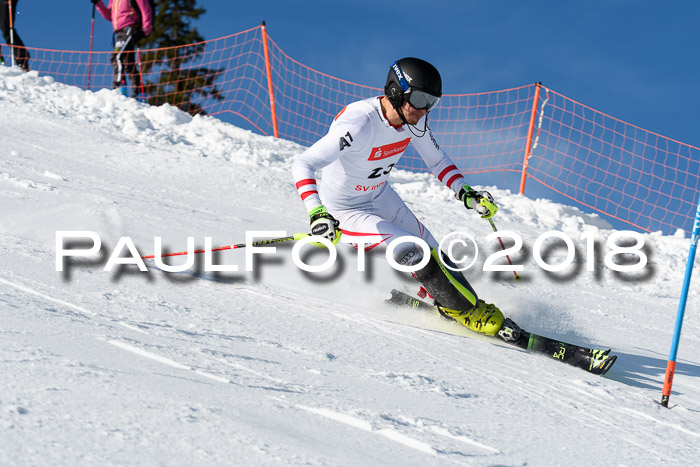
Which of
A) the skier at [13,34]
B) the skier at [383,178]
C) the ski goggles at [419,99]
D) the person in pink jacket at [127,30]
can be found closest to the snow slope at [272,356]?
the skier at [383,178]

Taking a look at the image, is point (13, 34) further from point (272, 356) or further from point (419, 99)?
point (272, 356)

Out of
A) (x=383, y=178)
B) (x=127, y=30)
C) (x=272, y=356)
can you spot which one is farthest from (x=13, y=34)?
(x=272, y=356)

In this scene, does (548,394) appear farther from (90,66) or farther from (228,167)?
(90,66)

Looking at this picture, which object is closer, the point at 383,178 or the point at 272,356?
the point at 272,356

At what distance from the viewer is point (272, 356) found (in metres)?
2.64

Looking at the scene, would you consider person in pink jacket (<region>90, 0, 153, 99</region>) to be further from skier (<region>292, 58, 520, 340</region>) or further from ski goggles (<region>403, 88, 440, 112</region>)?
ski goggles (<region>403, 88, 440, 112</region>)

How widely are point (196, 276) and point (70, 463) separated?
8.90ft

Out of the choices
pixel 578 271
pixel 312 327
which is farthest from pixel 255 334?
pixel 578 271

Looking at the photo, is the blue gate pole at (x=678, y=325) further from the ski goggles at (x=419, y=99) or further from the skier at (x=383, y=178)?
the ski goggles at (x=419, y=99)

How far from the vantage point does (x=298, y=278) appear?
4.61m

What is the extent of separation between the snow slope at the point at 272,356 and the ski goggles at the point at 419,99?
1.23 metres

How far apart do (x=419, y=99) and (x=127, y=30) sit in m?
8.67

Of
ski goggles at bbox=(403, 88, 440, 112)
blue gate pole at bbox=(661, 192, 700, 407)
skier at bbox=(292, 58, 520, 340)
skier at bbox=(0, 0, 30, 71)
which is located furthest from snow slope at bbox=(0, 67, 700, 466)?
skier at bbox=(0, 0, 30, 71)

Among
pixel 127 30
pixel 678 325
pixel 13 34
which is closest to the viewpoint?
pixel 678 325
